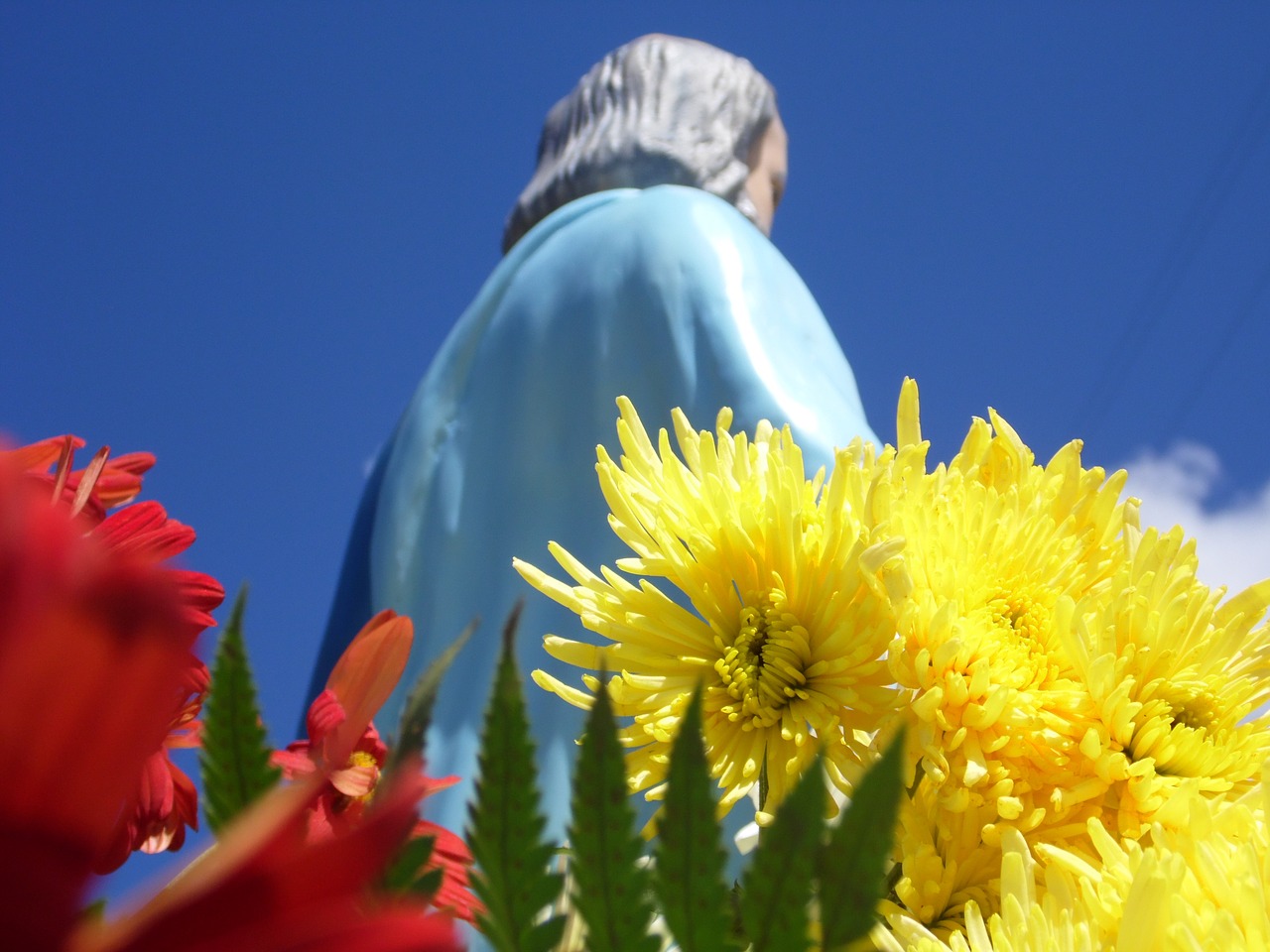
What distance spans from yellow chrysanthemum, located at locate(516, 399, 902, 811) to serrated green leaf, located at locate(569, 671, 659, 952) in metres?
0.15

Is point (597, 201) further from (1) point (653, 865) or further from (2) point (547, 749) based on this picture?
(1) point (653, 865)

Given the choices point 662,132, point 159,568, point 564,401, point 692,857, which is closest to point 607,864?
point 692,857

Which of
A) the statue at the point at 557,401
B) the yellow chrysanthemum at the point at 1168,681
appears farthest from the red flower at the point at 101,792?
the statue at the point at 557,401

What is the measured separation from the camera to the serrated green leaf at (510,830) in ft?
0.34

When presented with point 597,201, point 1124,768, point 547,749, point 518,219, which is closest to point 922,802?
point 1124,768

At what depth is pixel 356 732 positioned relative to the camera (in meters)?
0.18

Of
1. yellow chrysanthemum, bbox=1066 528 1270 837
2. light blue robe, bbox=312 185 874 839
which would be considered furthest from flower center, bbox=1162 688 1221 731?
light blue robe, bbox=312 185 874 839

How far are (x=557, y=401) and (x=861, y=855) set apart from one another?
53.8 inches

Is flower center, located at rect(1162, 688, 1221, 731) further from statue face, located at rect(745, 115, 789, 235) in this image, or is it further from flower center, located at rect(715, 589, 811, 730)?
statue face, located at rect(745, 115, 789, 235)

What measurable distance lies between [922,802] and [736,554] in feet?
0.23

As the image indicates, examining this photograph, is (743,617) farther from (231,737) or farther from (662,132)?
(662,132)

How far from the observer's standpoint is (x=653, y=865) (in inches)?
4.2

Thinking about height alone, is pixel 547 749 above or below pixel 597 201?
below

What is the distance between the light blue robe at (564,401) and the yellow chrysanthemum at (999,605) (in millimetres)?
917
